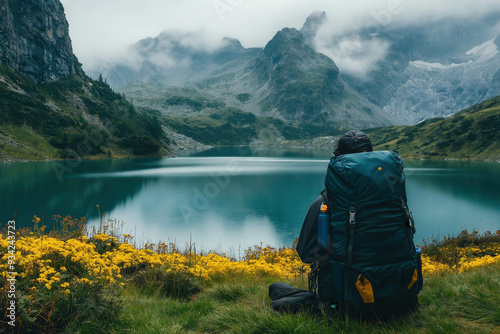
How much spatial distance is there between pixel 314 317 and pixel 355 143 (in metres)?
2.54

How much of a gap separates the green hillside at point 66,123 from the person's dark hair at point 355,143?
355ft

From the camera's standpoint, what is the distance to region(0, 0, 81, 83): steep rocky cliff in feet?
472

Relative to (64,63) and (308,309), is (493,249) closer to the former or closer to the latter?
(308,309)

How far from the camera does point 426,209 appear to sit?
3597 cm

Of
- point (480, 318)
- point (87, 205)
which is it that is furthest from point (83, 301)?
point (87, 205)

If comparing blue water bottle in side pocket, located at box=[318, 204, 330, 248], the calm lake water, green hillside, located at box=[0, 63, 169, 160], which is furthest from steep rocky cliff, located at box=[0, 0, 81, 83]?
blue water bottle in side pocket, located at box=[318, 204, 330, 248]

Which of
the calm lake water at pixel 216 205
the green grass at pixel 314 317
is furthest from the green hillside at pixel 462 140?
the green grass at pixel 314 317

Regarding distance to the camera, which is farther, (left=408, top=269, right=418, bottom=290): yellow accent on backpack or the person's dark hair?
the person's dark hair

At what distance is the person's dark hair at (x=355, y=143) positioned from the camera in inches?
179

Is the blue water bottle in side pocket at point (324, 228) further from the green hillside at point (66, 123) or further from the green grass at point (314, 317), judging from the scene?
A: the green hillside at point (66, 123)

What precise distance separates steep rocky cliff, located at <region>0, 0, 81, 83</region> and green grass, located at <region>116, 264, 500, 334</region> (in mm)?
179638

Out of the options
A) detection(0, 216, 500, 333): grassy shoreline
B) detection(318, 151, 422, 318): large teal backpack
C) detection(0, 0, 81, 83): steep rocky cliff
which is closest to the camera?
detection(318, 151, 422, 318): large teal backpack

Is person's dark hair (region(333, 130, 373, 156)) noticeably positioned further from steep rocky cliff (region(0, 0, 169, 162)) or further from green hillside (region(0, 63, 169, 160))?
steep rocky cliff (region(0, 0, 169, 162))

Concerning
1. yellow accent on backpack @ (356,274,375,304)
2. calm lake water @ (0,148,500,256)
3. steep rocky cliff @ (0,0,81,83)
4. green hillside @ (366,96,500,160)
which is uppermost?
steep rocky cliff @ (0,0,81,83)
